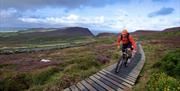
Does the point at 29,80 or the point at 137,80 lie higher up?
the point at 137,80

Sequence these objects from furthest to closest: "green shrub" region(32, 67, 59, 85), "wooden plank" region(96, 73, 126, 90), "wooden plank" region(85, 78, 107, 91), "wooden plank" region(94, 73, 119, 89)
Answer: "green shrub" region(32, 67, 59, 85), "wooden plank" region(94, 73, 119, 89), "wooden plank" region(96, 73, 126, 90), "wooden plank" region(85, 78, 107, 91)

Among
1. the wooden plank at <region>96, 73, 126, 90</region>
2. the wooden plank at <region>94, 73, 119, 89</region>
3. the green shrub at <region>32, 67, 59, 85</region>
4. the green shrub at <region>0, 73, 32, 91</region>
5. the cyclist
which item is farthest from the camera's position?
the green shrub at <region>32, 67, 59, 85</region>

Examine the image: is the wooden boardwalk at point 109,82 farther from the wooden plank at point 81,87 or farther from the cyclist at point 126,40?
the cyclist at point 126,40

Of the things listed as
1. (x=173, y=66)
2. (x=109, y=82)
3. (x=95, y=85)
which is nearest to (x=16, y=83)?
(x=95, y=85)

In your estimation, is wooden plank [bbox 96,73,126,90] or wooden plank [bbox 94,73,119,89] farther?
wooden plank [bbox 94,73,119,89]

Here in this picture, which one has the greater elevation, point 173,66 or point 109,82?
point 173,66

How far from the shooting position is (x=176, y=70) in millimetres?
14922

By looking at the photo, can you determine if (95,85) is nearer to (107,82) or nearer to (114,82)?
(107,82)

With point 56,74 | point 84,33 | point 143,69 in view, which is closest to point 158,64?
point 143,69

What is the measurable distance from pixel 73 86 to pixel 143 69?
24.7 ft

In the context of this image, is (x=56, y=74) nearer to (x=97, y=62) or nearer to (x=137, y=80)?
(x=97, y=62)

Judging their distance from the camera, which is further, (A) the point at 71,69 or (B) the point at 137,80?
(A) the point at 71,69

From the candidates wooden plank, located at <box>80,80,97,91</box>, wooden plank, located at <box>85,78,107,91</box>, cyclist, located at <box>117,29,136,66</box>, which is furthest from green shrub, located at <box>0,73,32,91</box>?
cyclist, located at <box>117,29,136,66</box>

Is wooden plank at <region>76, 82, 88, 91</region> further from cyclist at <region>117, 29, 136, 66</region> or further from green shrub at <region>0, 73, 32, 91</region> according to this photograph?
green shrub at <region>0, 73, 32, 91</region>
